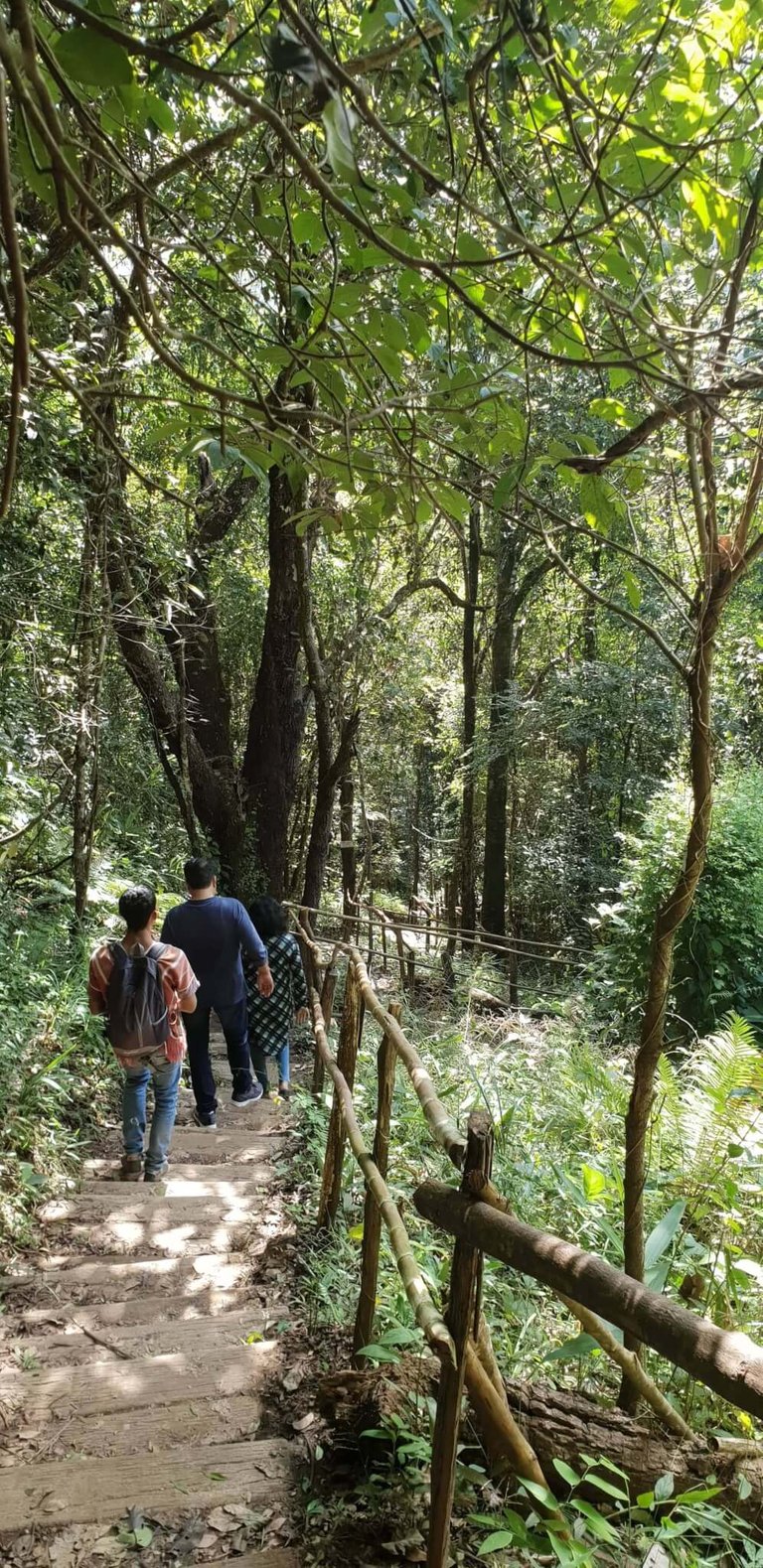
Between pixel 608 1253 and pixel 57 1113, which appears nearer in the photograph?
pixel 608 1253

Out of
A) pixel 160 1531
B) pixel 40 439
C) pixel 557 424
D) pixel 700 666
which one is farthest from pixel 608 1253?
pixel 557 424

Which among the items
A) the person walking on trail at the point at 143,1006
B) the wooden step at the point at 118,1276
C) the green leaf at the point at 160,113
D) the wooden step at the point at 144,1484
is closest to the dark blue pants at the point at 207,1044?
the person walking on trail at the point at 143,1006

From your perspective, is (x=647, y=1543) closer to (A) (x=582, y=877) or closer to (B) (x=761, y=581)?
(B) (x=761, y=581)

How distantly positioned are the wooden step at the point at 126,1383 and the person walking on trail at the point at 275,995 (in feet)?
7.78

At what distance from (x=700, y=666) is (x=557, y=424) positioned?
540cm

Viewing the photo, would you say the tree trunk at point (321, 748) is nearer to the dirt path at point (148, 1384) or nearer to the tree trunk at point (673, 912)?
the dirt path at point (148, 1384)

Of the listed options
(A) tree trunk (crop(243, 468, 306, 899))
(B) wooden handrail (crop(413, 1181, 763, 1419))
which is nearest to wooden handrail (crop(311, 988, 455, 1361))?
(B) wooden handrail (crop(413, 1181, 763, 1419))

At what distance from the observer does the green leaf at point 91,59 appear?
110cm

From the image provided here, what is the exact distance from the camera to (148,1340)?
8.64 feet

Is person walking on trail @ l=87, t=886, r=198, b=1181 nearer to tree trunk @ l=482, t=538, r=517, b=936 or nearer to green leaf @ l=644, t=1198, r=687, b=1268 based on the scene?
green leaf @ l=644, t=1198, r=687, b=1268

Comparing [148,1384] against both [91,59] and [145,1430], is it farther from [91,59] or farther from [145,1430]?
[91,59]

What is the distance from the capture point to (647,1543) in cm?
172

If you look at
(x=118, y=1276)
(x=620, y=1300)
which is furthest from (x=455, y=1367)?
(x=118, y=1276)

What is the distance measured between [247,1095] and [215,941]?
125cm
